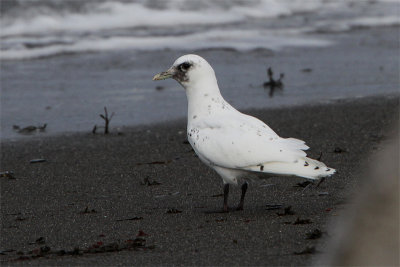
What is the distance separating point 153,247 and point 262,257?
70cm

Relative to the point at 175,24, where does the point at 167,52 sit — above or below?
below

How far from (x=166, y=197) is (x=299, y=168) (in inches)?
56.8

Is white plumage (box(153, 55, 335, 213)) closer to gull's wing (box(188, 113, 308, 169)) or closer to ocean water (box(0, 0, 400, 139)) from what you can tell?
gull's wing (box(188, 113, 308, 169))

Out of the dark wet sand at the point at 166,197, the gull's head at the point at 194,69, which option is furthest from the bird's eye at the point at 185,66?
the dark wet sand at the point at 166,197

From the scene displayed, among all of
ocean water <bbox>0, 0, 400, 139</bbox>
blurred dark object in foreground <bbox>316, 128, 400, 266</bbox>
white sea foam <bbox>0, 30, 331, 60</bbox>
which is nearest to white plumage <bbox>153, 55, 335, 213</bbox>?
ocean water <bbox>0, 0, 400, 139</bbox>

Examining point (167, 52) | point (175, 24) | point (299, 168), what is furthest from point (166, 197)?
point (175, 24)

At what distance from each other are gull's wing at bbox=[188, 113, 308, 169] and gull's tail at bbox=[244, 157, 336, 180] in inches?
1.3

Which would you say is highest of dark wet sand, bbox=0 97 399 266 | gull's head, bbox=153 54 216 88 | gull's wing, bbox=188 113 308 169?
gull's head, bbox=153 54 216 88

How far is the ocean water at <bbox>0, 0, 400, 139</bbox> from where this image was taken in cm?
966

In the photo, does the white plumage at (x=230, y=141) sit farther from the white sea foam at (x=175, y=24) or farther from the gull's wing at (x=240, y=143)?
the white sea foam at (x=175, y=24)

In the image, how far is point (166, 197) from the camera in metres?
5.84

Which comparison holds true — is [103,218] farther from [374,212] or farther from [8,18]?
[8,18]

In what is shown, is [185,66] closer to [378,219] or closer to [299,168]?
[299,168]

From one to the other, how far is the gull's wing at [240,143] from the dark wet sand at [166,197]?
40 centimetres
